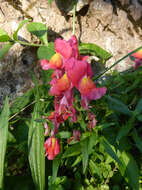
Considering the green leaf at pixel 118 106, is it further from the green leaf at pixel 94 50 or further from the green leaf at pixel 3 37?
the green leaf at pixel 3 37

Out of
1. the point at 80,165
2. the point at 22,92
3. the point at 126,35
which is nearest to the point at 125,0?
the point at 126,35

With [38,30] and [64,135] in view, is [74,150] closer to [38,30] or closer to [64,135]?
[64,135]

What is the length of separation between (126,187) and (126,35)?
0.97 m

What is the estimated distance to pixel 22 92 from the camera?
1.21m

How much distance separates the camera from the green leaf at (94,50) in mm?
1212

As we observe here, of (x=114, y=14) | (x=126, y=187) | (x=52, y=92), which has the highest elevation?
(x=114, y=14)

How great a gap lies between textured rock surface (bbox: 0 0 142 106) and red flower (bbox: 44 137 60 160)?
52 cm

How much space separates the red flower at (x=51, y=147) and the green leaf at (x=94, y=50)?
2.04 ft

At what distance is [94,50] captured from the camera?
48.4 inches

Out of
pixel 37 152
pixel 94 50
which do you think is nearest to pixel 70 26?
pixel 94 50

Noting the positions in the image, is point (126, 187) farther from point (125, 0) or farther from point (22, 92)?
point (125, 0)

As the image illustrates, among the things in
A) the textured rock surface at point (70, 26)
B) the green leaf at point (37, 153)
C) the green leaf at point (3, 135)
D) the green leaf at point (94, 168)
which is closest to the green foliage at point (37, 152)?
the green leaf at point (37, 153)

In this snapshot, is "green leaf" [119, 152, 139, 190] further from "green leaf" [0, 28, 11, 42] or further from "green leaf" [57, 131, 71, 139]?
"green leaf" [0, 28, 11, 42]

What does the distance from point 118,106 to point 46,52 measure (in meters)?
0.51
